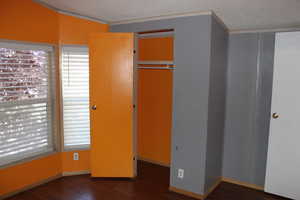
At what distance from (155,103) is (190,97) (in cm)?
117

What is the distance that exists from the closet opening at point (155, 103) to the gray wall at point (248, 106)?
0.92 meters

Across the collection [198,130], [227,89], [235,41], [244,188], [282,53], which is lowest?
[244,188]

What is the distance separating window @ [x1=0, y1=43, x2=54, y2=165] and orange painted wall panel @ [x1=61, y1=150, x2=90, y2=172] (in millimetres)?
236

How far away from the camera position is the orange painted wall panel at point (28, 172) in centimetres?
278

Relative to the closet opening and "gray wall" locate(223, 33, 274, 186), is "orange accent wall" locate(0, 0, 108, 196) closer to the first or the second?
the closet opening

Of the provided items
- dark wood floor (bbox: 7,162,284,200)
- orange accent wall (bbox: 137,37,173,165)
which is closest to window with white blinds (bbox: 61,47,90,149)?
dark wood floor (bbox: 7,162,284,200)

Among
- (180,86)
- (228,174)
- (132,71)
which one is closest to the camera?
(180,86)

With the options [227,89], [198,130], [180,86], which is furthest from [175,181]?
[227,89]

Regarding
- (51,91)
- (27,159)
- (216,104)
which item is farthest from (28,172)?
(216,104)

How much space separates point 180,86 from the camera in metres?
2.97

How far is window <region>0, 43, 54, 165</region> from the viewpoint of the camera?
9.07ft

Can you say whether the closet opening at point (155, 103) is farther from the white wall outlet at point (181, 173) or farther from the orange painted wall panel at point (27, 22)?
the orange painted wall panel at point (27, 22)

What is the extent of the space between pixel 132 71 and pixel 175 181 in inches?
61.8

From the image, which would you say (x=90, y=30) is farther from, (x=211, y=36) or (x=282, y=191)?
(x=282, y=191)
